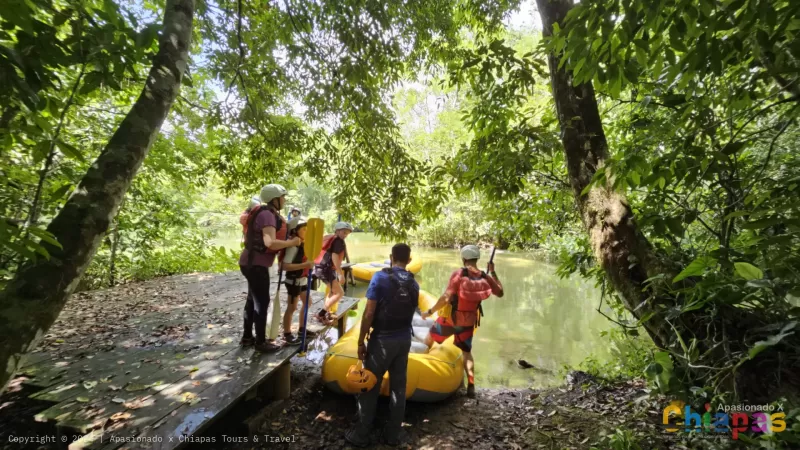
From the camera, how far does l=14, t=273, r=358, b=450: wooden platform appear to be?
8.05ft

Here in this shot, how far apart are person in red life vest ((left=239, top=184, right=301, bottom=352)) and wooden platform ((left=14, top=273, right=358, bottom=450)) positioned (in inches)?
24.4

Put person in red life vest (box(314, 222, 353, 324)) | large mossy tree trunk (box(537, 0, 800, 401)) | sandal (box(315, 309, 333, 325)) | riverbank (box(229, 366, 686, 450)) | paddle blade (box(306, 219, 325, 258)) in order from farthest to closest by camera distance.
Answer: person in red life vest (box(314, 222, 353, 324)) → sandal (box(315, 309, 333, 325)) → paddle blade (box(306, 219, 325, 258)) → riverbank (box(229, 366, 686, 450)) → large mossy tree trunk (box(537, 0, 800, 401))

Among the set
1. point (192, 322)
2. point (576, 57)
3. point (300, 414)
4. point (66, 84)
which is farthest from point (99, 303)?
point (576, 57)

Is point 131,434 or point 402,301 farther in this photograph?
point 402,301

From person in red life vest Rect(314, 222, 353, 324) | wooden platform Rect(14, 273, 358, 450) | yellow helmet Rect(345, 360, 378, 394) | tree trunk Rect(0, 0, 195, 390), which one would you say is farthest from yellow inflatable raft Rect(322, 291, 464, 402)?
tree trunk Rect(0, 0, 195, 390)

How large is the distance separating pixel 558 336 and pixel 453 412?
14.8 feet

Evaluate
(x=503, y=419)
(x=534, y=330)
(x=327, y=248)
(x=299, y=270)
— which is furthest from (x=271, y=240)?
(x=534, y=330)

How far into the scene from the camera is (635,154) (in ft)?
6.70

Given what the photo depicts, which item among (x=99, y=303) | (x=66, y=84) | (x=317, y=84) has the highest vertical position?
(x=66, y=84)

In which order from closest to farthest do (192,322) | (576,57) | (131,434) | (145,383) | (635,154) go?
(576,57), (635,154), (131,434), (145,383), (192,322)

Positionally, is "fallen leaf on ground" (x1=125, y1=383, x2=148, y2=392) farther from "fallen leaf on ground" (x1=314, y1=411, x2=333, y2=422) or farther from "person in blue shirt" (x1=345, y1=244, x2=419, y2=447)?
"person in blue shirt" (x1=345, y1=244, x2=419, y2=447)

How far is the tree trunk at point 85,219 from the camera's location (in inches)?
51.1

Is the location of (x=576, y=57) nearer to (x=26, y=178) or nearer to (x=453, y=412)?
(x=453, y=412)

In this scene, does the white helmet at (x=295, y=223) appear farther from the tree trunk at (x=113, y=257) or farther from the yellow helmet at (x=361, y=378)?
the tree trunk at (x=113, y=257)
